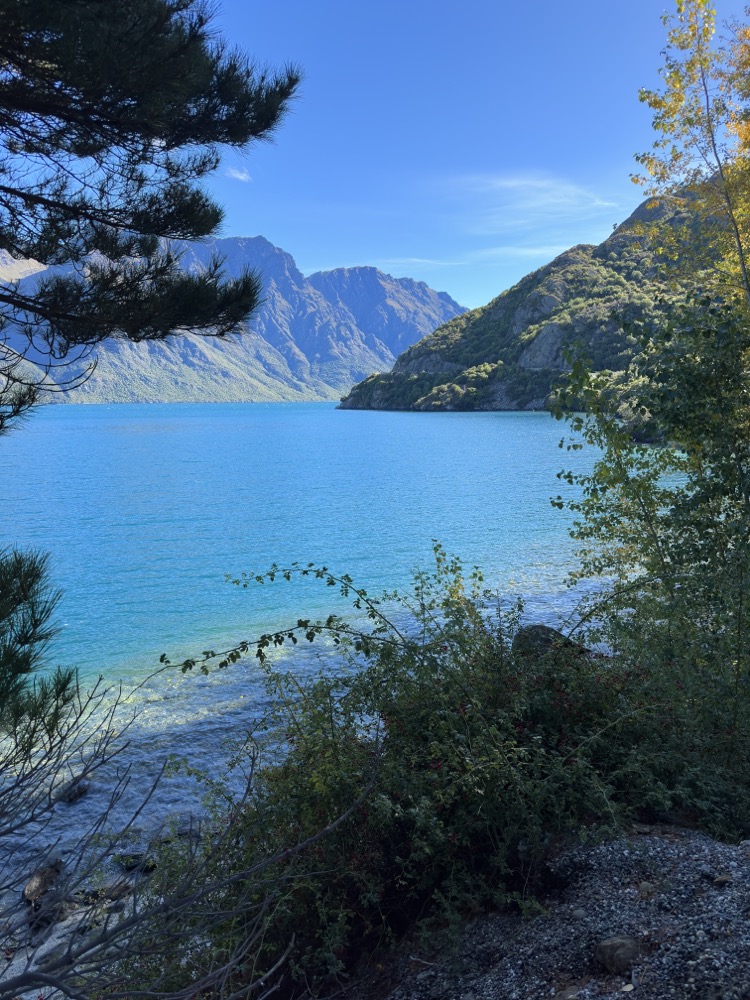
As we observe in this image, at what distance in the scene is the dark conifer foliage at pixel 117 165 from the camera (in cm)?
635

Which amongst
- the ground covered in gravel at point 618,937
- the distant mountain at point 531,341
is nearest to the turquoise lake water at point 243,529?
the ground covered in gravel at point 618,937

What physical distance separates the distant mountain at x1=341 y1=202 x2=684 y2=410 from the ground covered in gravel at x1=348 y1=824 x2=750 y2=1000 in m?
118

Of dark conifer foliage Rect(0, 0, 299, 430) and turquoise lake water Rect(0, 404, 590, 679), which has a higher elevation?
dark conifer foliage Rect(0, 0, 299, 430)

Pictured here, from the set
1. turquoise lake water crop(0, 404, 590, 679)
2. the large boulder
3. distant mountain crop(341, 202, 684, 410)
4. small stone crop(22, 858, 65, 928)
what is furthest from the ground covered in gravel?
distant mountain crop(341, 202, 684, 410)

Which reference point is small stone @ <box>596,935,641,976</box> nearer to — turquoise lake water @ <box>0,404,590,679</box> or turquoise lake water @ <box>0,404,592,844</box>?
turquoise lake water @ <box>0,404,590,679</box>

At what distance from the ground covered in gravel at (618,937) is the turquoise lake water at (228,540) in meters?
6.40

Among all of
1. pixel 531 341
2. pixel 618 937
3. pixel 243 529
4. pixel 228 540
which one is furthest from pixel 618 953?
pixel 531 341

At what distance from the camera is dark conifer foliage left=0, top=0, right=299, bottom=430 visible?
6352 mm

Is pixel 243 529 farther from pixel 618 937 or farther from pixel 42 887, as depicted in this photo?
pixel 618 937

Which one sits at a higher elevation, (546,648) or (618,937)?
(546,648)

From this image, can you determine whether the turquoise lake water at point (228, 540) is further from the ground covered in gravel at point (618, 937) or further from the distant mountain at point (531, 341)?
the distant mountain at point (531, 341)

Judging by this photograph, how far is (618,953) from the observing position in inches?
154

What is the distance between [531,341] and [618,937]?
164818 millimetres

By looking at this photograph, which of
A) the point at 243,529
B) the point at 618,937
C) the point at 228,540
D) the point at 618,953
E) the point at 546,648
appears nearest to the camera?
the point at 618,953
